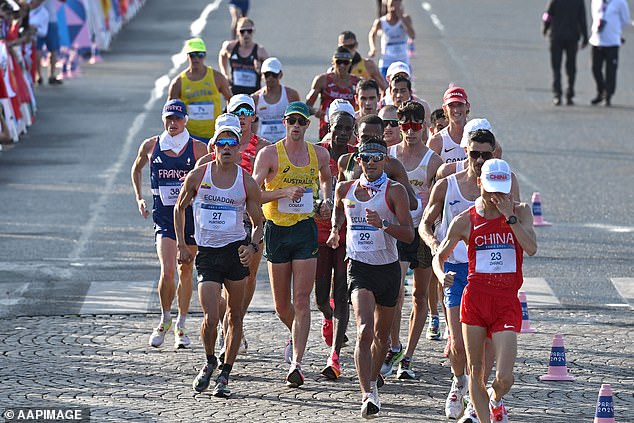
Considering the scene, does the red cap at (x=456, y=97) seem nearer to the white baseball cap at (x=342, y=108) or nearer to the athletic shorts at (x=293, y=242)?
the white baseball cap at (x=342, y=108)

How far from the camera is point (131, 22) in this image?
135 ft

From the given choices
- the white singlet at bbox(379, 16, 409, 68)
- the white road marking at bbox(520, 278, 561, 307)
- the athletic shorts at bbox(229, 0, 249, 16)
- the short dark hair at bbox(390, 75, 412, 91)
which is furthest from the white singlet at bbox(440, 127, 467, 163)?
the athletic shorts at bbox(229, 0, 249, 16)

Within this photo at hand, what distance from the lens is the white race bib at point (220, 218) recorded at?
37.0 feet

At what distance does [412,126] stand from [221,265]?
195cm

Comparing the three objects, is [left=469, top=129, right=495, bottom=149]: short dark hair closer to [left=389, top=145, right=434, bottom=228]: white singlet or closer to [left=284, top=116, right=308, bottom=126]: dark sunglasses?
[left=389, top=145, right=434, bottom=228]: white singlet

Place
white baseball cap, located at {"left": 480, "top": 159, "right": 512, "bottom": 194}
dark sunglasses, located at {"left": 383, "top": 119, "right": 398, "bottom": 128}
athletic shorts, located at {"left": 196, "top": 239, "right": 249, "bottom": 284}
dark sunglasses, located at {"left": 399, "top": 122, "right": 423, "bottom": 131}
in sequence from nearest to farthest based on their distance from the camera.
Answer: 1. white baseball cap, located at {"left": 480, "top": 159, "right": 512, "bottom": 194}
2. athletic shorts, located at {"left": 196, "top": 239, "right": 249, "bottom": 284}
3. dark sunglasses, located at {"left": 399, "top": 122, "right": 423, "bottom": 131}
4. dark sunglasses, located at {"left": 383, "top": 119, "right": 398, "bottom": 128}

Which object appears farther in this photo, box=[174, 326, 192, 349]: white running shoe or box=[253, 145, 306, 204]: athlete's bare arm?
box=[174, 326, 192, 349]: white running shoe

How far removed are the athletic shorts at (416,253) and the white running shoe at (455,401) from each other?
164cm

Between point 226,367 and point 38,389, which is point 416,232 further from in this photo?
point 38,389

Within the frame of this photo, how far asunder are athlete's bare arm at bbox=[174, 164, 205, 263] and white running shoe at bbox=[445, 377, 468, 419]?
96.1 inches

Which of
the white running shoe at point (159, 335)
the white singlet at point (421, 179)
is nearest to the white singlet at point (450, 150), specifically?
the white singlet at point (421, 179)

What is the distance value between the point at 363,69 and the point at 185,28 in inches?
839

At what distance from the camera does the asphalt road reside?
15.8 meters

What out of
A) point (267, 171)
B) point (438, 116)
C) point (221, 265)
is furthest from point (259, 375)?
point (438, 116)
